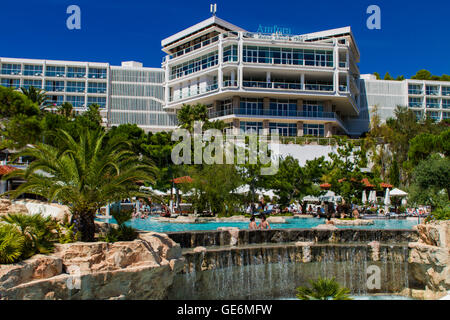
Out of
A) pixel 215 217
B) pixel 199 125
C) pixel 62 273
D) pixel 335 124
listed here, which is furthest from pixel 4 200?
pixel 335 124

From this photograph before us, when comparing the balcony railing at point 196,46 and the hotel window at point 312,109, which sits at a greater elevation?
the balcony railing at point 196,46

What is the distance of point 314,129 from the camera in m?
48.7

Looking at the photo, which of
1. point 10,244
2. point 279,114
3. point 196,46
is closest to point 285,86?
point 279,114

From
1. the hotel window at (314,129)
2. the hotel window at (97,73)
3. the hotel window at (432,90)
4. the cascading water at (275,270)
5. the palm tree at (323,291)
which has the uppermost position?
the hotel window at (97,73)

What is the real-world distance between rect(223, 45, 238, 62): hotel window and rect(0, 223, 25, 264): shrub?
133 ft

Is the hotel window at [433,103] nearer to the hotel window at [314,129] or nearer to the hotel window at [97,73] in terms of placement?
the hotel window at [314,129]

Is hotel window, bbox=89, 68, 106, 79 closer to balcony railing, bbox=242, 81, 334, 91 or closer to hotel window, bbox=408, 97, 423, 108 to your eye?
balcony railing, bbox=242, 81, 334, 91

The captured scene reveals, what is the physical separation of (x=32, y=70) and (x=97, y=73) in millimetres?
9443

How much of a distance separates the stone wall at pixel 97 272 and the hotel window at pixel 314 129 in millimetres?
39421

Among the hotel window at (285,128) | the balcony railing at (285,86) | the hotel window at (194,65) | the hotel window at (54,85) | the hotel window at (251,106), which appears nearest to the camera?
the balcony railing at (285,86)

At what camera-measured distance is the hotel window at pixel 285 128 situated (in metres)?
47.7

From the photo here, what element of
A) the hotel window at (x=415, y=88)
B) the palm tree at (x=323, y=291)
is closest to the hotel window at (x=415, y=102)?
the hotel window at (x=415, y=88)
